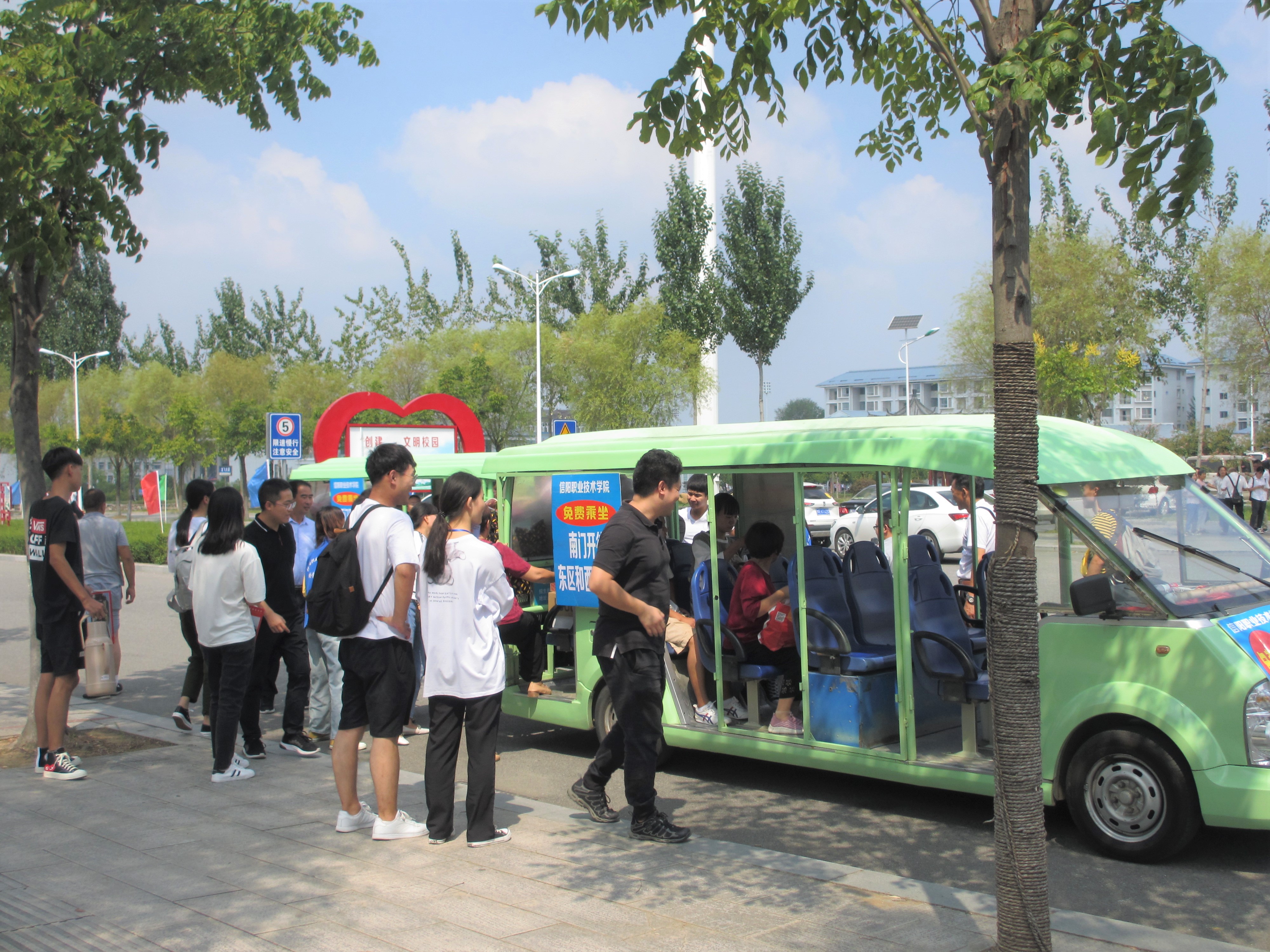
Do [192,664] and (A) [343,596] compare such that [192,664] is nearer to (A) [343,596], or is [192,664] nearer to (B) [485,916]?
(A) [343,596]

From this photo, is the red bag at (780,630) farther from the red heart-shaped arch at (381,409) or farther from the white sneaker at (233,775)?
the red heart-shaped arch at (381,409)

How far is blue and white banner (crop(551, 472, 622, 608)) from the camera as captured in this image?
7023 mm

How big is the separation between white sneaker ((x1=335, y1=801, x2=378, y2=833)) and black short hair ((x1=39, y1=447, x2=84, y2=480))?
2.95 metres

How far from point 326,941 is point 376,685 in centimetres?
150

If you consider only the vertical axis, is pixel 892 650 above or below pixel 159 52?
below

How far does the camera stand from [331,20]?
757 cm

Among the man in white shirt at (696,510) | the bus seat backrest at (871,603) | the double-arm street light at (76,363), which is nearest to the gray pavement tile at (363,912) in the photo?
the man in white shirt at (696,510)

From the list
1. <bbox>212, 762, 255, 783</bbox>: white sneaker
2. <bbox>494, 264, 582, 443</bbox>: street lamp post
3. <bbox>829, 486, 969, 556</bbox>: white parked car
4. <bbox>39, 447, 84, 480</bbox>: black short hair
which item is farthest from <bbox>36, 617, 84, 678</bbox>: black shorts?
<bbox>494, 264, 582, 443</bbox>: street lamp post

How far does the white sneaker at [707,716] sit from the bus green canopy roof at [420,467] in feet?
14.9

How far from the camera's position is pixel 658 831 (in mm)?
5230

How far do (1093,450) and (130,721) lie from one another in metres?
7.29

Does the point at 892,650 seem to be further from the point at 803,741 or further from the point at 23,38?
the point at 23,38

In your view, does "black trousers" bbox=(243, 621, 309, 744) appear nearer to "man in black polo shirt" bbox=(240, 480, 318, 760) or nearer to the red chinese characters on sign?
"man in black polo shirt" bbox=(240, 480, 318, 760)

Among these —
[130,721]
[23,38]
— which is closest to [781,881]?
[130,721]
